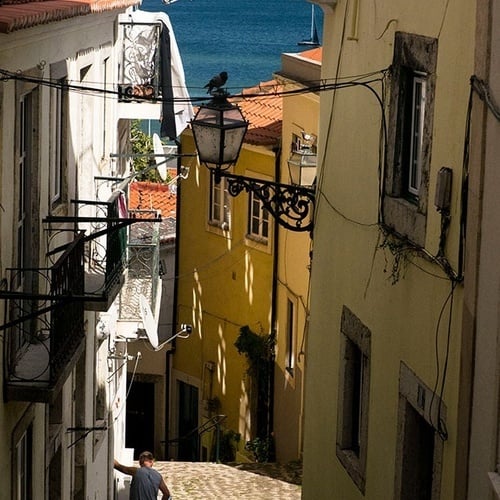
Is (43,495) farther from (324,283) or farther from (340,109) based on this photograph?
(340,109)

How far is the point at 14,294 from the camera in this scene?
1062cm

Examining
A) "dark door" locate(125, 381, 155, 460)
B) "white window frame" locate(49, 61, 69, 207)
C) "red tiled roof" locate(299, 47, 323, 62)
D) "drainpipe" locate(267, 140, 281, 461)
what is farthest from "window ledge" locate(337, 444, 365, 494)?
"dark door" locate(125, 381, 155, 460)

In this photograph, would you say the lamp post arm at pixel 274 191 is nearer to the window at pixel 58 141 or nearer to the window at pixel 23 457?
the window at pixel 58 141

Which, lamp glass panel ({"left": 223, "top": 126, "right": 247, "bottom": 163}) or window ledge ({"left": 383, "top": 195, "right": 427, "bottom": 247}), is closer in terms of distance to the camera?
window ledge ({"left": 383, "top": 195, "right": 427, "bottom": 247})

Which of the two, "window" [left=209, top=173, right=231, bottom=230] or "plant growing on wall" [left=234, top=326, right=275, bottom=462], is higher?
"window" [left=209, top=173, right=231, bottom=230]

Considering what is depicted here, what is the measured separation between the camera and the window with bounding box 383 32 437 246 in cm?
1023

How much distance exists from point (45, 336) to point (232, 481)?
867cm

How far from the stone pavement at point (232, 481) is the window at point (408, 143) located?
10.1 metres

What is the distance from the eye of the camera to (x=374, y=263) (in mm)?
11648

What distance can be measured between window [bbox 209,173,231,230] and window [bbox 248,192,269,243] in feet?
3.60

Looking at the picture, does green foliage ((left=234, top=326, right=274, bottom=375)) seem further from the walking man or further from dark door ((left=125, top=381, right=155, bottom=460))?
the walking man

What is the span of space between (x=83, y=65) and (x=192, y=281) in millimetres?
15052

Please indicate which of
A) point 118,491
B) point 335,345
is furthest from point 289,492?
point 335,345

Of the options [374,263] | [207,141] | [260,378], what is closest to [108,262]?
[207,141]
